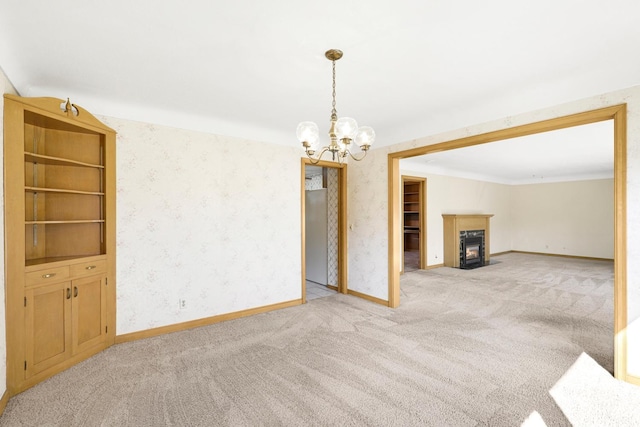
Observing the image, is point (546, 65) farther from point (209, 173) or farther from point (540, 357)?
point (209, 173)

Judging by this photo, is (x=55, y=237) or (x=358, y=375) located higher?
(x=55, y=237)

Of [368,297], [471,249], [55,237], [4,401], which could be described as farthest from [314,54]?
[471,249]

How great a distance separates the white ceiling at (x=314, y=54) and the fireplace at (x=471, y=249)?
4.99m

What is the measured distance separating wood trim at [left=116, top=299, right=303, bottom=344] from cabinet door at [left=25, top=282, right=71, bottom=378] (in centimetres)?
62

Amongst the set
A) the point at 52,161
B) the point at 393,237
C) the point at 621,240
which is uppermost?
the point at 52,161

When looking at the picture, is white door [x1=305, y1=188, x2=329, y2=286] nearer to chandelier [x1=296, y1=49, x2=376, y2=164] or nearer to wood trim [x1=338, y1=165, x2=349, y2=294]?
wood trim [x1=338, y1=165, x2=349, y2=294]

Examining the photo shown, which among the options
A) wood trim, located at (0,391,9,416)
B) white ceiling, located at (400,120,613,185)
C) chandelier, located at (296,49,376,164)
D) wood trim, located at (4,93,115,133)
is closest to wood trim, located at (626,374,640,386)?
chandelier, located at (296,49,376,164)

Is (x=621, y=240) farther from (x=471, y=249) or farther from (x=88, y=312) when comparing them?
(x=471, y=249)

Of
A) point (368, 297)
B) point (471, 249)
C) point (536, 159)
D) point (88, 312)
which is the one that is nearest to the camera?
point (88, 312)

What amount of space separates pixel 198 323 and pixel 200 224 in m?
1.22

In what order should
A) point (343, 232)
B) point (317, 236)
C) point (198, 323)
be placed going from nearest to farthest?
1. point (198, 323)
2. point (343, 232)
3. point (317, 236)

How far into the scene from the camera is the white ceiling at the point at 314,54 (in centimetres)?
187

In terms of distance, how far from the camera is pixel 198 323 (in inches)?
148

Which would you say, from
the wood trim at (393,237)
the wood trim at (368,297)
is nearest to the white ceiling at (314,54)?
the wood trim at (393,237)
